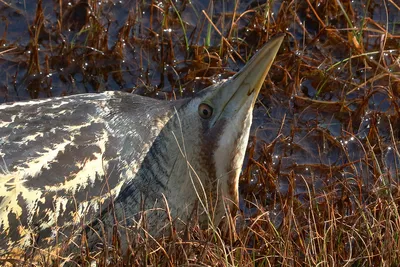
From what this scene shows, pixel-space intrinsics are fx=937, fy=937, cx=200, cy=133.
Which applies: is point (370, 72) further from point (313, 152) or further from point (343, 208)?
point (343, 208)

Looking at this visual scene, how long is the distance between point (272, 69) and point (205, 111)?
1.15 m

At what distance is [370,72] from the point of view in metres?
4.41

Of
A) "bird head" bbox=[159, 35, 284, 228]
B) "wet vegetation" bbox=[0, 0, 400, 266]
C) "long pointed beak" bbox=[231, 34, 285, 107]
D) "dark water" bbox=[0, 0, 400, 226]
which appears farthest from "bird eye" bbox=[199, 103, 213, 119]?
"dark water" bbox=[0, 0, 400, 226]

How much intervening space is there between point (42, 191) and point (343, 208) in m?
1.15

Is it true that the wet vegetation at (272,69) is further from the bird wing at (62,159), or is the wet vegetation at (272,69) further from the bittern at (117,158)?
the bird wing at (62,159)

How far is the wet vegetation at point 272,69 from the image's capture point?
13.0 ft

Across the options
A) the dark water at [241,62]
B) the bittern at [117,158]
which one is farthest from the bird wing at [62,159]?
the dark water at [241,62]

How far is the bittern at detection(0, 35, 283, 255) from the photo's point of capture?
298 cm

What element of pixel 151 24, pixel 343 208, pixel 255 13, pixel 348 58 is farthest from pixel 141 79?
pixel 343 208

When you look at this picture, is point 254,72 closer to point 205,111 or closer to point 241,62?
point 205,111

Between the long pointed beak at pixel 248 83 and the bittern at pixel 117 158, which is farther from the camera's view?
the long pointed beak at pixel 248 83

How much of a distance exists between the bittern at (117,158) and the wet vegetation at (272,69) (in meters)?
0.44

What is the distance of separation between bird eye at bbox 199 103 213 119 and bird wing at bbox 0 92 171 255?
6.2 inches

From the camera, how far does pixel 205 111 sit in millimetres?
3285
